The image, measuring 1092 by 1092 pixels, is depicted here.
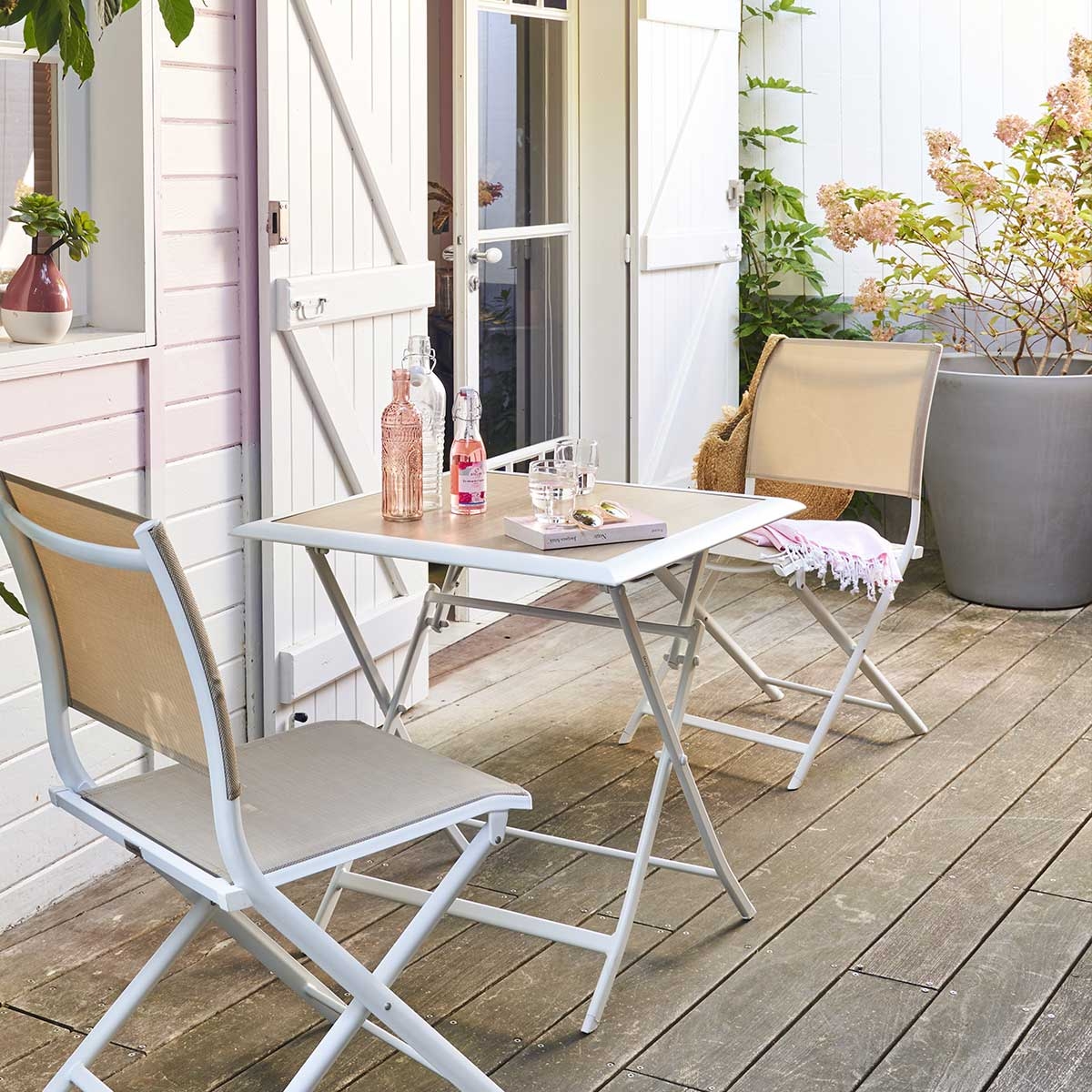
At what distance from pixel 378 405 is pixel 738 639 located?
1.59 m

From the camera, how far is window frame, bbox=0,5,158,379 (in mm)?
3012

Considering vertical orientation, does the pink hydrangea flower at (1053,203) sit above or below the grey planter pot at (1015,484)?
above

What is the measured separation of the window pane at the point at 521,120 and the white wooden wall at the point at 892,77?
1.31 meters

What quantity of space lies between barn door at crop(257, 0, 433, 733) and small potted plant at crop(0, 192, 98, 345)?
0.54 metres

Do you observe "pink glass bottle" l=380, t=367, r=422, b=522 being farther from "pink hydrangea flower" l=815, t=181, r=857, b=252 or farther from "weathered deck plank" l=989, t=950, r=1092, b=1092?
"pink hydrangea flower" l=815, t=181, r=857, b=252

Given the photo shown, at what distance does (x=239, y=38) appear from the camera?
3322 millimetres

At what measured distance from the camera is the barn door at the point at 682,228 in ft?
18.1

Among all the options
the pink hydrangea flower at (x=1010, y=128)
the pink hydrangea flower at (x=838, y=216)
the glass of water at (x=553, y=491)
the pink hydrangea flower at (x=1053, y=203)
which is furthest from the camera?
the pink hydrangea flower at (x=838, y=216)

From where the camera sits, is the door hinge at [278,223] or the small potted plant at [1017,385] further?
the small potted plant at [1017,385]

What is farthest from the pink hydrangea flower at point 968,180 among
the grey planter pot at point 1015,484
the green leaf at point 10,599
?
the green leaf at point 10,599

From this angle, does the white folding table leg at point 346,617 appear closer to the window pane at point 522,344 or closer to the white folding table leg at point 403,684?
the white folding table leg at point 403,684

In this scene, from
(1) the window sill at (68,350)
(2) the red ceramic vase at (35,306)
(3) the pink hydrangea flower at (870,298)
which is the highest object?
(3) the pink hydrangea flower at (870,298)

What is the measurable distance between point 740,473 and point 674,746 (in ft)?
5.74

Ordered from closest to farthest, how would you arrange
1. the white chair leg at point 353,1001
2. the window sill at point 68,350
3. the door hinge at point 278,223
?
the white chair leg at point 353,1001 < the window sill at point 68,350 < the door hinge at point 278,223
